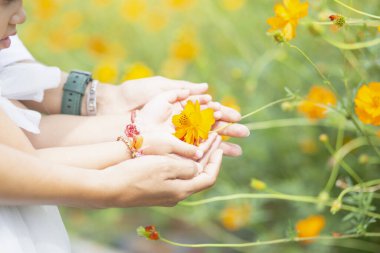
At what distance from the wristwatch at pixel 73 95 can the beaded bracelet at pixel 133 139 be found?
0.21m

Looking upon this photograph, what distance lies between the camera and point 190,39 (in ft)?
6.93

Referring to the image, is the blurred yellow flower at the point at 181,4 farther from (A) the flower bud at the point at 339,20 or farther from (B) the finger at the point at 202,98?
(A) the flower bud at the point at 339,20

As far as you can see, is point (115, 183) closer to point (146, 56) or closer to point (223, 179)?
point (223, 179)

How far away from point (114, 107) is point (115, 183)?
0.38 metres

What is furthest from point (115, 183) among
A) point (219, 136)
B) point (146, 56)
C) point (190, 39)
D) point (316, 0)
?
point (146, 56)

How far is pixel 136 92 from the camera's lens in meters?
1.32

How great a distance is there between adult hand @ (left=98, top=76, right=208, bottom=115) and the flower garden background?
190mm

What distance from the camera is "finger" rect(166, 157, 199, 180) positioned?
3.45 ft

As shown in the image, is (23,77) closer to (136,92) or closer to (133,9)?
(136,92)

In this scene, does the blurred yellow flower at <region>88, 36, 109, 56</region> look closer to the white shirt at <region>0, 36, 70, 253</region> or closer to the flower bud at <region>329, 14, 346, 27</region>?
the white shirt at <region>0, 36, 70, 253</region>

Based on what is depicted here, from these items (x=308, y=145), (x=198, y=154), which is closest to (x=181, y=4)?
(x=308, y=145)

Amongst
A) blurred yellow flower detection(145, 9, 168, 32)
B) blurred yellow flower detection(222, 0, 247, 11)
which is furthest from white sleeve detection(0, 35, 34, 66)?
blurred yellow flower detection(145, 9, 168, 32)

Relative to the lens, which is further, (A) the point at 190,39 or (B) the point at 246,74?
(A) the point at 190,39

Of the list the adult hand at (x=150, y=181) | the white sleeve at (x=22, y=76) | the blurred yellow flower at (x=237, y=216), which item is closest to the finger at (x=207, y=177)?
the adult hand at (x=150, y=181)
